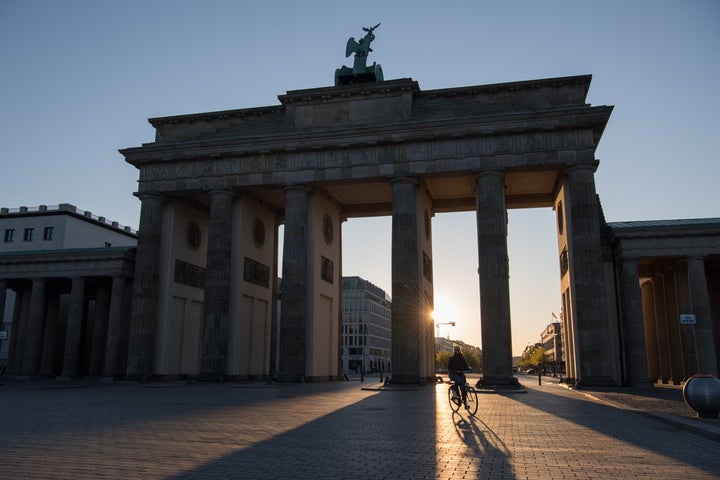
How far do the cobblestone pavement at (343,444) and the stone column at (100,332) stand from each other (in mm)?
27444

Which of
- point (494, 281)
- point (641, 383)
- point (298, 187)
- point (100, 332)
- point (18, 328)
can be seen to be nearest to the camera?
point (641, 383)

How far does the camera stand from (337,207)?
45.1 meters

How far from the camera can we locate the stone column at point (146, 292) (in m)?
38.6

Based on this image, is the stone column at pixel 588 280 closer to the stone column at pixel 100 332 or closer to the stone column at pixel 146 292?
the stone column at pixel 146 292

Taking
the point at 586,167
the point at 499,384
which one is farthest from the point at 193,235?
the point at 586,167

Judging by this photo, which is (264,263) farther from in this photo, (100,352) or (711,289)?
(711,289)

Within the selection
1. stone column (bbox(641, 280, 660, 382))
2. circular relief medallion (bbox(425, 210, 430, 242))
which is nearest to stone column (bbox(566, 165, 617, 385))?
circular relief medallion (bbox(425, 210, 430, 242))

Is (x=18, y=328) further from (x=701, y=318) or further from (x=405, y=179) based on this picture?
(x=701, y=318)

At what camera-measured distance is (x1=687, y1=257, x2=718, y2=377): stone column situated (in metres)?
31.9

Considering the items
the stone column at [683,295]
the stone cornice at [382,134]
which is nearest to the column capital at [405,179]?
the stone cornice at [382,134]

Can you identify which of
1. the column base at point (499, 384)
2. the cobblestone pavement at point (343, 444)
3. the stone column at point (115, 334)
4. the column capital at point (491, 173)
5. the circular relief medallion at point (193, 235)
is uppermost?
the column capital at point (491, 173)

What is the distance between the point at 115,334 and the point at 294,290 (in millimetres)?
13966

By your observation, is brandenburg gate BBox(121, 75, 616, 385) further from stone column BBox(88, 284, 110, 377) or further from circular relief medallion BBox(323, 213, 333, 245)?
stone column BBox(88, 284, 110, 377)

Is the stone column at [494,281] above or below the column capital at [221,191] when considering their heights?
below
